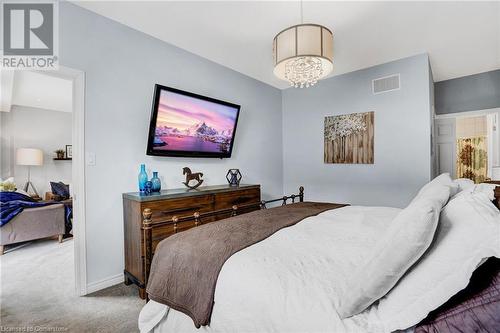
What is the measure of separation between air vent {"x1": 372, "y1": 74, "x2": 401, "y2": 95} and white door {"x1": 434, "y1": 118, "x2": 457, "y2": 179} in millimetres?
1555

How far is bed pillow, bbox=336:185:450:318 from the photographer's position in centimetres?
76

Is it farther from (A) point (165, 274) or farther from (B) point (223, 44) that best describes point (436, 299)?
(B) point (223, 44)

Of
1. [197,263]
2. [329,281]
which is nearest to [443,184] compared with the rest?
[329,281]

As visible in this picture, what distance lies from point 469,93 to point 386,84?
66.4 inches

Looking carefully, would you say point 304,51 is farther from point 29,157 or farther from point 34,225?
point 29,157

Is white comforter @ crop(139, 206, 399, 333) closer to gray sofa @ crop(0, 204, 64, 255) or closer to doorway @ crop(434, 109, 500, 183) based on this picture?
doorway @ crop(434, 109, 500, 183)

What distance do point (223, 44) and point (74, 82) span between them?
5.40ft

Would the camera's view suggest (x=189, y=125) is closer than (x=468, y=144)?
Yes

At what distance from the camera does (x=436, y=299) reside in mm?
725

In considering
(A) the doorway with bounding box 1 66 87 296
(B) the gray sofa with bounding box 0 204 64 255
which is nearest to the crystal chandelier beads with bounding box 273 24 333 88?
(A) the doorway with bounding box 1 66 87 296

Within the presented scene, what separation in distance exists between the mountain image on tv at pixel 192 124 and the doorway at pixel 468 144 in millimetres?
3164

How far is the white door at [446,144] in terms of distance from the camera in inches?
169

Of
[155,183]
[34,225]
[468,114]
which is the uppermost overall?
[468,114]

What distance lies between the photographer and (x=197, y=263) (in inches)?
48.3
